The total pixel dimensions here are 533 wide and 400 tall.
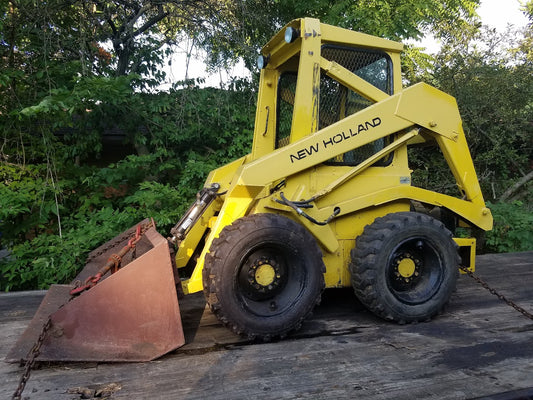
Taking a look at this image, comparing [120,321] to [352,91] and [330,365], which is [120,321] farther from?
[352,91]

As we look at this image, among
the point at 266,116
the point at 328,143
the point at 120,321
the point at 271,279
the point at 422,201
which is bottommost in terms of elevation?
the point at 120,321

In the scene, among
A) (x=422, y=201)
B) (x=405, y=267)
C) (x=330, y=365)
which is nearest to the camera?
(x=330, y=365)

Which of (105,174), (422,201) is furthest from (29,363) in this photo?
(105,174)

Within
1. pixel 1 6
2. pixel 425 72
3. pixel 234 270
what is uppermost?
pixel 425 72

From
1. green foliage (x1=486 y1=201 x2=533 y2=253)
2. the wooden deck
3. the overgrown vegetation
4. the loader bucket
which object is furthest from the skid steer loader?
green foliage (x1=486 y1=201 x2=533 y2=253)

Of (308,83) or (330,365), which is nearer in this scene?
(330,365)

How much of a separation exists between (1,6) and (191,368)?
4.80 meters

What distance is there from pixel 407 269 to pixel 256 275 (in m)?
1.25

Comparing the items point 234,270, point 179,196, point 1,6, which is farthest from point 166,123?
point 234,270

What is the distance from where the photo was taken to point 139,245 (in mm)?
3275

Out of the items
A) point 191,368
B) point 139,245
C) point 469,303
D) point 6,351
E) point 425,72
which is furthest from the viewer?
point 425,72

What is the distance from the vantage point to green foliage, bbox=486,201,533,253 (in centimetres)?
670

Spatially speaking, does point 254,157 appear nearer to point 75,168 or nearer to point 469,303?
point 469,303

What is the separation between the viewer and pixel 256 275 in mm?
2904
